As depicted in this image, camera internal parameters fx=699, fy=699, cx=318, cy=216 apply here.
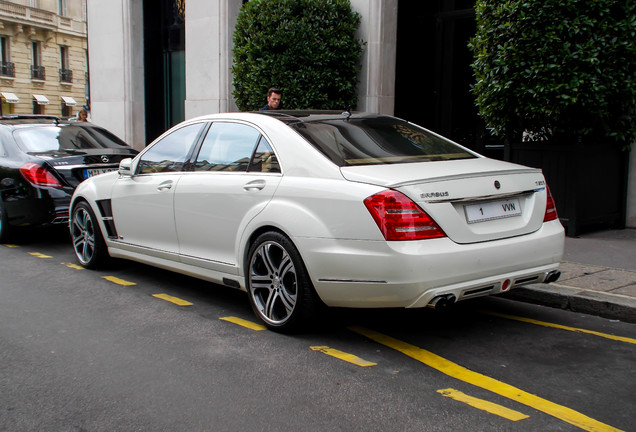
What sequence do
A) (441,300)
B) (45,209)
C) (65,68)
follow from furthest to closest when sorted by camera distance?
(65,68) → (45,209) → (441,300)

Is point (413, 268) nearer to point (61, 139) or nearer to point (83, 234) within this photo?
point (83, 234)

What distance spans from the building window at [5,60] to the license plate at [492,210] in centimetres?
4719

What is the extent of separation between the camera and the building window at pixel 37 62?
47875 millimetres

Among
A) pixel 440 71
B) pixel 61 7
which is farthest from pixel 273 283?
pixel 61 7

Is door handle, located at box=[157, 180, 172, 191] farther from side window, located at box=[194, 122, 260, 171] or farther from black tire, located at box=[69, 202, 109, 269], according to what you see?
black tire, located at box=[69, 202, 109, 269]

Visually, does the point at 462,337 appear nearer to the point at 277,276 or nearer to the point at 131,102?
the point at 277,276

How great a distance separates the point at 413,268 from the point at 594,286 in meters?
2.48

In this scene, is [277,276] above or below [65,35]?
below

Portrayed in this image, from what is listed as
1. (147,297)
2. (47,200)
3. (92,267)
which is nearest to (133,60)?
(47,200)

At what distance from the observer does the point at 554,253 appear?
486 cm

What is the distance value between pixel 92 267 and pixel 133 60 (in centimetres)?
1218

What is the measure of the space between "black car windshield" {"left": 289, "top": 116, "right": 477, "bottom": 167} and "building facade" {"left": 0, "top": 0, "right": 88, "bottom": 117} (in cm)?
4479

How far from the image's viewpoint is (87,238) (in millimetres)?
7336

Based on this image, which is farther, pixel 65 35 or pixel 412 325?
pixel 65 35
